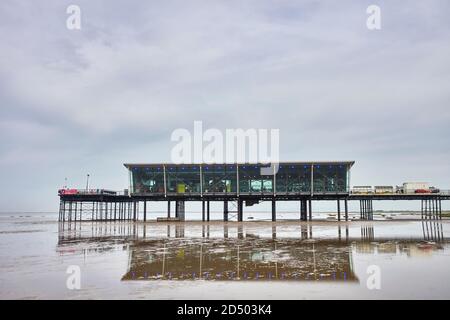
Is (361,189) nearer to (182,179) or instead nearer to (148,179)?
(182,179)

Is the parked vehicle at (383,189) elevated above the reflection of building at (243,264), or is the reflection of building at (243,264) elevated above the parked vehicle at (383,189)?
the parked vehicle at (383,189)

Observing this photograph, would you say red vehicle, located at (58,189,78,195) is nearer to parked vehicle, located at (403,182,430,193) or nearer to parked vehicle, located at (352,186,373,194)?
parked vehicle, located at (352,186,373,194)

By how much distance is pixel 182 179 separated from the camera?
56312mm

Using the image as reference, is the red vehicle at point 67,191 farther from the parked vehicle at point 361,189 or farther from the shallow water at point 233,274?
the parked vehicle at point 361,189

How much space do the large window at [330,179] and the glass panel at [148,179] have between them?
25805 millimetres

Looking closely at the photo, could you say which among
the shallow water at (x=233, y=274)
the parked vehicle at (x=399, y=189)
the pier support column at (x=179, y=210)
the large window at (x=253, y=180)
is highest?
the large window at (x=253, y=180)

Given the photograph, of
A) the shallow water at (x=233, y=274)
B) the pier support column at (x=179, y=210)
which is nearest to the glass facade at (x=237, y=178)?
the pier support column at (x=179, y=210)

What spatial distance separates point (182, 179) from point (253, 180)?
1199 cm

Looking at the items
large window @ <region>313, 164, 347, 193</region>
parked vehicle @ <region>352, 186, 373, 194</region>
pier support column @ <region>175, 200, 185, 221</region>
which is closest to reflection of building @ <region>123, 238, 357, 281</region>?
large window @ <region>313, 164, 347, 193</region>

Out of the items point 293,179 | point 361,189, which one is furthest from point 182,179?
point 361,189

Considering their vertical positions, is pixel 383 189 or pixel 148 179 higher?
pixel 148 179

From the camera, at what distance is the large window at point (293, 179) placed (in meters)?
54.0

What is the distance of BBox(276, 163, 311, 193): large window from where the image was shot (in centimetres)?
5400
